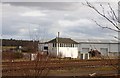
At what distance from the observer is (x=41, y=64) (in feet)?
21.9

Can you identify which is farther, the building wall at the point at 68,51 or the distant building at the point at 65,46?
the distant building at the point at 65,46

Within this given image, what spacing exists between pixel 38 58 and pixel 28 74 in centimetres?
87

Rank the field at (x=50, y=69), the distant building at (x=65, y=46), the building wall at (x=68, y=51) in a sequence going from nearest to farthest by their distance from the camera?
the field at (x=50, y=69)
the building wall at (x=68, y=51)
the distant building at (x=65, y=46)

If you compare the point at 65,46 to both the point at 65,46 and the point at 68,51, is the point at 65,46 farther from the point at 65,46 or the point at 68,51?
the point at 68,51

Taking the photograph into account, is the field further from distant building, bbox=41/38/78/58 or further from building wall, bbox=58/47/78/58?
building wall, bbox=58/47/78/58

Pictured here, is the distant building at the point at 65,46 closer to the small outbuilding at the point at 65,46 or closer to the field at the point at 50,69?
the small outbuilding at the point at 65,46

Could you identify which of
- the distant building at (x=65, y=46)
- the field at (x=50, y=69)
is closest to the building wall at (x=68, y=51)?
the distant building at (x=65, y=46)

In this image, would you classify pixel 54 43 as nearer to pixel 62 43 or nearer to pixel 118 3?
pixel 62 43

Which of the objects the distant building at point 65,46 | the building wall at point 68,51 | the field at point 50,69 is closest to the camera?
the field at point 50,69

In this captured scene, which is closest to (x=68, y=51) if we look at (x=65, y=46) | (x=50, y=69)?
(x=65, y=46)

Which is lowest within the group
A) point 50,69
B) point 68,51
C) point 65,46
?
point 50,69

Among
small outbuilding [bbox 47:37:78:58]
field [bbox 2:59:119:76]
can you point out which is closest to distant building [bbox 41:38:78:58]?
small outbuilding [bbox 47:37:78:58]

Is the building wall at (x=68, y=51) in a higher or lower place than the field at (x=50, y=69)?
higher

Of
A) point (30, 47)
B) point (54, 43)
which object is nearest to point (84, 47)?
point (54, 43)
